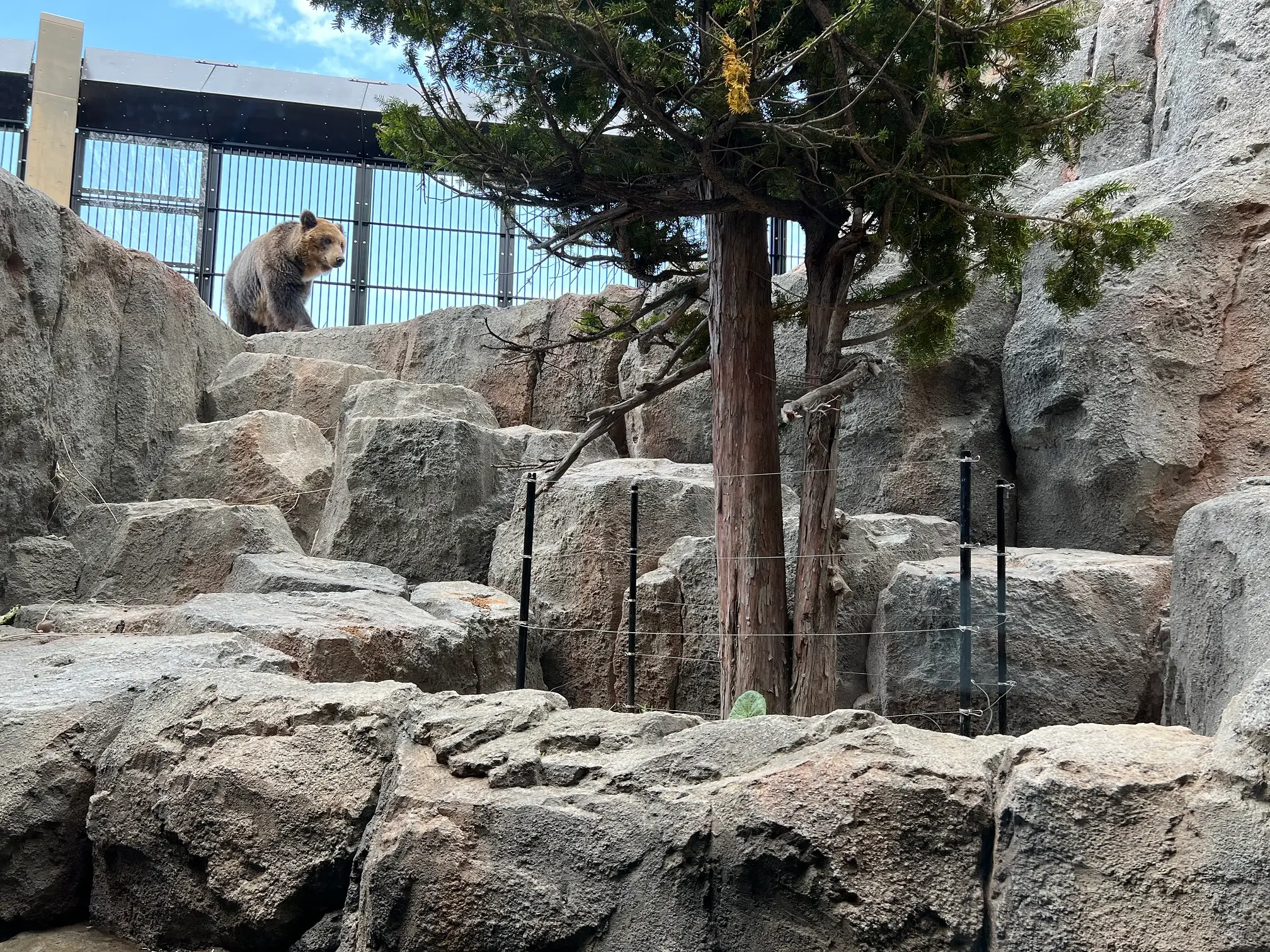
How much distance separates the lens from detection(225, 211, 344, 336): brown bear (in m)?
13.1

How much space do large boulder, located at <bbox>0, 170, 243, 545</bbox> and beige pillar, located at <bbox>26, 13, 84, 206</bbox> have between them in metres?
4.52

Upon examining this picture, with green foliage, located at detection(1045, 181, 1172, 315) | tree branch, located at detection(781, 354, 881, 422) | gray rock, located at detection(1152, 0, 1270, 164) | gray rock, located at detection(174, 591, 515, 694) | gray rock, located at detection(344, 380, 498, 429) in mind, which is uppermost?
gray rock, located at detection(1152, 0, 1270, 164)

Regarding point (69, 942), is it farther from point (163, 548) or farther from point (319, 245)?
point (319, 245)

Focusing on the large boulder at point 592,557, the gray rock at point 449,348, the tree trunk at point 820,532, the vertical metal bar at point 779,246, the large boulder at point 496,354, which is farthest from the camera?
the vertical metal bar at point 779,246

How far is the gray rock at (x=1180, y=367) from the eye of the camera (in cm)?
684

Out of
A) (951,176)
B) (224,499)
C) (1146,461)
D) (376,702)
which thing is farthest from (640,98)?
(224,499)

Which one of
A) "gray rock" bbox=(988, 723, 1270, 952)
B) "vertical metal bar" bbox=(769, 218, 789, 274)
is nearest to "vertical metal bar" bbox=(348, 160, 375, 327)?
"vertical metal bar" bbox=(769, 218, 789, 274)

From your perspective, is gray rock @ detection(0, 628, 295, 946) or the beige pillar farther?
the beige pillar

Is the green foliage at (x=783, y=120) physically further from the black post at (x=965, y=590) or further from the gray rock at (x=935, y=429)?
the gray rock at (x=935, y=429)

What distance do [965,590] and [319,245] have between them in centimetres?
961

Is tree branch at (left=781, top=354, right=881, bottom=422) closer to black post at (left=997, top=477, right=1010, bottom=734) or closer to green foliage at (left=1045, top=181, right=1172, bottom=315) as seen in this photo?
black post at (left=997, top=477, right=1010, bottom=734)

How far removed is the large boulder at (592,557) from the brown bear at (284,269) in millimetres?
6913

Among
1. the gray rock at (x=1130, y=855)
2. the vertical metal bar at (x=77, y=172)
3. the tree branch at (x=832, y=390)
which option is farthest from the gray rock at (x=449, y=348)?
the gray rock at (x=1130, y=855)

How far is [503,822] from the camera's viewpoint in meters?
2.79
